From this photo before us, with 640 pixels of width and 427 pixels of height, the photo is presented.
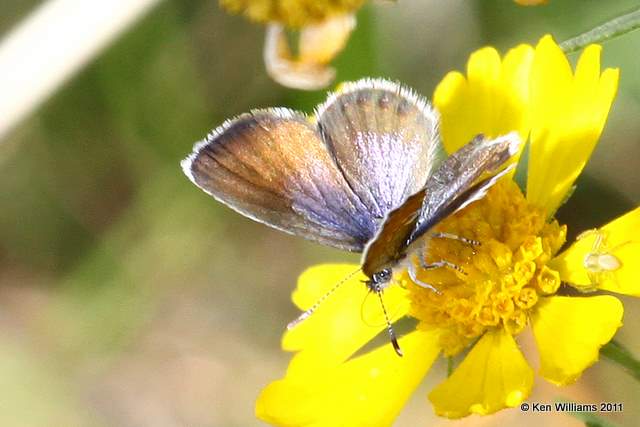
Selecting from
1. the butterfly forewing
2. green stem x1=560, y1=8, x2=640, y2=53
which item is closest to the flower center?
the butterfly forewing

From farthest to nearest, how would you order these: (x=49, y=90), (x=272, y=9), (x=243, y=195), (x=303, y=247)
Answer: (x=303, y=247) < (x=49, y=90) < (x=272, y=9) < (x=243, y=195)

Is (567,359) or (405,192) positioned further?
(405,192)

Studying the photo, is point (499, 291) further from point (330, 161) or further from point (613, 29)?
point (613, 29)

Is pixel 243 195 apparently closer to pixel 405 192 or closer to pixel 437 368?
pixel 405 192

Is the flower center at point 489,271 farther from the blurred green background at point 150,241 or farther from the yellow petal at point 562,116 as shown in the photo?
the blurred green background at point 150,241

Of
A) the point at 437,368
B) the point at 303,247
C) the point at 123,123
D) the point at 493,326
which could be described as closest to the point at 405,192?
the point at 493,326

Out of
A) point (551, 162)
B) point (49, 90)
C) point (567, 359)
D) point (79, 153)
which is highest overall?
point (79, 153)

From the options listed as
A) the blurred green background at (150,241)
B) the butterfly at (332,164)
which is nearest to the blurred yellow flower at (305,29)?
the butterfly at (332,164)
